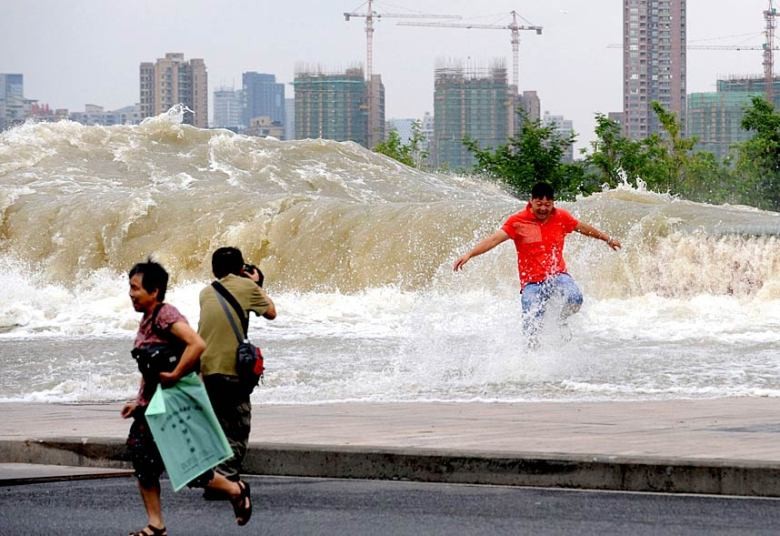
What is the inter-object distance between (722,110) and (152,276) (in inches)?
6758

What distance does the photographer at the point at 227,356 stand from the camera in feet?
29.7

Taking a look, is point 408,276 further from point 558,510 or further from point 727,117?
point 727,117

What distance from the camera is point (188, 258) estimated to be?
127 feet

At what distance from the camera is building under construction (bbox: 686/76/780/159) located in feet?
567

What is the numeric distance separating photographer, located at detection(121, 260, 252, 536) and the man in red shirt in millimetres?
6991

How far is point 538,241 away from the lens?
48.5ft

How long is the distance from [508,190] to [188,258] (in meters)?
27.2

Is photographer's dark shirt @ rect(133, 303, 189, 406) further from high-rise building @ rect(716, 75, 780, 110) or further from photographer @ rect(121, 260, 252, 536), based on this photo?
high-rise building @ rect(716, 75, 780, 110)

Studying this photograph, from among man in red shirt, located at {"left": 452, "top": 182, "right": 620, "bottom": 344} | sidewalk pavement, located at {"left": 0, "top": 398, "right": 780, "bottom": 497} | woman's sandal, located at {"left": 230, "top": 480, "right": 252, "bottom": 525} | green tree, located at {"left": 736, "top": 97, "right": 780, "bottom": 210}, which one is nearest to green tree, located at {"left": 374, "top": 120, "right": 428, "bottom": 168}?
green tree, located at {"left": 736, "top": 97, "right": 780, "bottom": 210}

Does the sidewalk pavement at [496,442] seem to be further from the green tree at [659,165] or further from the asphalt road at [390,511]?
the green tree at [659,165]

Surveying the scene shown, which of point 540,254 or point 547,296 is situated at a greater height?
point 540,254

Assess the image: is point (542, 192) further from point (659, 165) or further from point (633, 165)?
point (659, 165)

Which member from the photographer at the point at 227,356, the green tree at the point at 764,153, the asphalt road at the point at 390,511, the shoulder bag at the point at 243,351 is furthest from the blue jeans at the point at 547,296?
the green tree at the point at 764,153

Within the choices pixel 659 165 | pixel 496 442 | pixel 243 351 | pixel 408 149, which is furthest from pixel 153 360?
pixel 408 149
